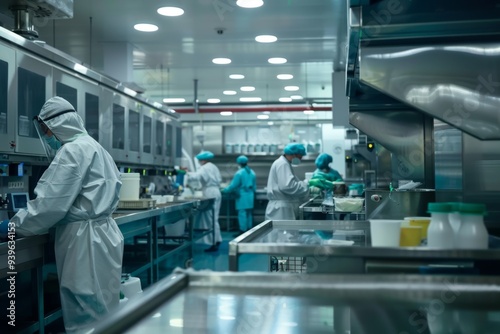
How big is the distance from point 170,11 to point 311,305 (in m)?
3.70

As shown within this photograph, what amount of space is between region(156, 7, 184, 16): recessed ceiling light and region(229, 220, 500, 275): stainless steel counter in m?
2.99

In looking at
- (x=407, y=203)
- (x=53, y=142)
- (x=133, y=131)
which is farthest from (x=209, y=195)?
(x=407, y=203)

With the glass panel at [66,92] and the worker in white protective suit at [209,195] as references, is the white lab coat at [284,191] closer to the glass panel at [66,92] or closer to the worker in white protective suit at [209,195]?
A: the worker in white protective suit at [209,195]

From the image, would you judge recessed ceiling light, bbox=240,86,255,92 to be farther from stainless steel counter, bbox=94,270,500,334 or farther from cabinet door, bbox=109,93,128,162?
stainless steel counter, bbox=94,270,500,334

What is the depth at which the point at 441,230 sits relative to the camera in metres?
1.54

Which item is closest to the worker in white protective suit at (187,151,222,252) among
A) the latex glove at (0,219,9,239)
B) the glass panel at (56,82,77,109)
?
the glass panel at (56,82,77,109)

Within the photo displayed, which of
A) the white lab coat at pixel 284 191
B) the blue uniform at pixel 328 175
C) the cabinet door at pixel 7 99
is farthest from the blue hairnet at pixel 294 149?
the cabinet door at pixel 7 99

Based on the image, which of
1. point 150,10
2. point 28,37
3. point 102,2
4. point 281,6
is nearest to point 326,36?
point 281,6

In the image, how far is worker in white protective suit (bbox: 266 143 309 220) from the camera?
5898 millimetres

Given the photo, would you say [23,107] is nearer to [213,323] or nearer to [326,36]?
[213,323]

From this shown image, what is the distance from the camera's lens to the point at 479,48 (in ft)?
6.69

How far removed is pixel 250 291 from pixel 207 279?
149mm

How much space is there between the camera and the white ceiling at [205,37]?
176 inches

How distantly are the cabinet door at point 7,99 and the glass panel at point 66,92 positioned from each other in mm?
626
